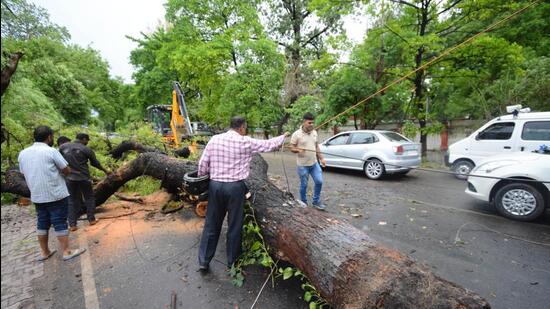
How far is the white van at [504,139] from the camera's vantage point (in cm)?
588

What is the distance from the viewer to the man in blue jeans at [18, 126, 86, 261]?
304 cm

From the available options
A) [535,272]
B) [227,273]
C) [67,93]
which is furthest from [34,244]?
[67,93]

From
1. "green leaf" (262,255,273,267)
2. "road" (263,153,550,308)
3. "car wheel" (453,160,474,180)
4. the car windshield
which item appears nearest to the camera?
"road" (263,153,550,308)

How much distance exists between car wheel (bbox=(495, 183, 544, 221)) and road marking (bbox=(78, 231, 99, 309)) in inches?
241

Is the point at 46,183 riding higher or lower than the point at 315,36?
lower

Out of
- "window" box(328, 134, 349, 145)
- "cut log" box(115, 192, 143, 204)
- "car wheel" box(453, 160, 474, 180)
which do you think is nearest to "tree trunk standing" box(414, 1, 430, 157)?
"car wheel" box(453, 160, 474, 180)

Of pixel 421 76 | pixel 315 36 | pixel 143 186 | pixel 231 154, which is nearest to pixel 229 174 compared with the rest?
pixel 231 154

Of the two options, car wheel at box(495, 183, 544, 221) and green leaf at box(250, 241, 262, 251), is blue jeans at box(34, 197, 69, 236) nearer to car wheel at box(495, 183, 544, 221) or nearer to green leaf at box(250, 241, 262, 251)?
green leaf at box(250, 241, 262, 251)

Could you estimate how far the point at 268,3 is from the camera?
644 inches

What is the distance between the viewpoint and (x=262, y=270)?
303cm

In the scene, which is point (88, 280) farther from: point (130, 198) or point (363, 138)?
point (363, 138)

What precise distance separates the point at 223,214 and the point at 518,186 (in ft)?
16.2

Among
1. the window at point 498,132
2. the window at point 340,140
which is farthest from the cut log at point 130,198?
the window at point 498,132

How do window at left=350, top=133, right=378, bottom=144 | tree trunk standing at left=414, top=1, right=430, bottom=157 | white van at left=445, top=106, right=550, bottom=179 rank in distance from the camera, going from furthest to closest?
tree trunk standing at left=414, top=1, right=430, bottom=157 < window at left=350, top=133, right=378, bottom=144 < white van at left=445, top=106, right=550, bottom=179
